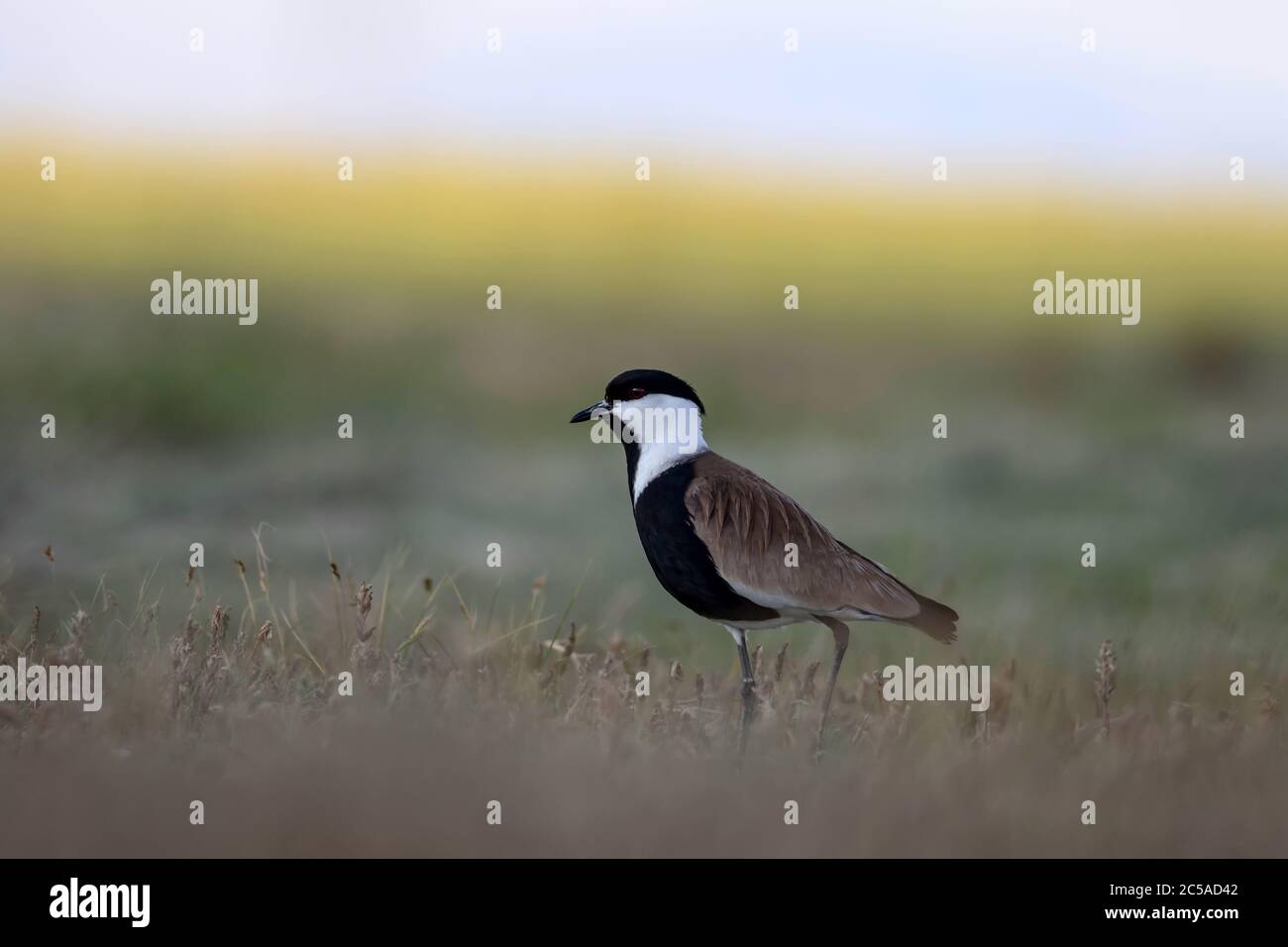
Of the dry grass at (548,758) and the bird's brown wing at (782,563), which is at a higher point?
the bird's brown wing at (782,563)

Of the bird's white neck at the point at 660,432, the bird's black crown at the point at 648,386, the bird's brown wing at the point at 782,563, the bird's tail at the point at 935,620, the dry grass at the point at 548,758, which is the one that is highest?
the bird's black crown at the point at 648,386

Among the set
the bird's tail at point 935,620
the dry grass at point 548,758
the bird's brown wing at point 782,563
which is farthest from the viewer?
the bird's tail at point 935,620

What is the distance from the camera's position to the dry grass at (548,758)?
5.28 m

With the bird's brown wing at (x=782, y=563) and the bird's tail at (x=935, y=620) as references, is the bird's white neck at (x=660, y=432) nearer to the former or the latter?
the bird's brown wing at (x=782, y=563)

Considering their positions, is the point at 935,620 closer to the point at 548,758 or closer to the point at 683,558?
the point at 683,558

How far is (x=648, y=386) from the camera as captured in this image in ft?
25.8

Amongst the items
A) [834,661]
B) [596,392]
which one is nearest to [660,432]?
[834,661]

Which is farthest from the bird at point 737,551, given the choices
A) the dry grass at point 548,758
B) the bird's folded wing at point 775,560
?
the dry grass at point 548,758

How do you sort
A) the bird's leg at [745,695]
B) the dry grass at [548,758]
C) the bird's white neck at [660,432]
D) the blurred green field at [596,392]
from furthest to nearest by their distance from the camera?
the blurred green field at [596,392], the bird's white neck at [660,432], the bird's leg at [745,695], the dry grass at [548,758]

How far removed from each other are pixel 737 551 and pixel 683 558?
27 centimetres

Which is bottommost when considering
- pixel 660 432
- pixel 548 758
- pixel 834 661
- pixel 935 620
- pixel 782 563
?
pixel 548 758

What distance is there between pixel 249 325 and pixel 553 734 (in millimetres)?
14468

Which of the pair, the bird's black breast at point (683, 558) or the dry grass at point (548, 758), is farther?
the bird's black breast at point (683, 558)

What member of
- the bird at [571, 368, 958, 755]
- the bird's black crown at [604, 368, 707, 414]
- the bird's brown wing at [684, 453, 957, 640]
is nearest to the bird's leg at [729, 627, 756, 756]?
the bird at [571, 368, 958, 755]
